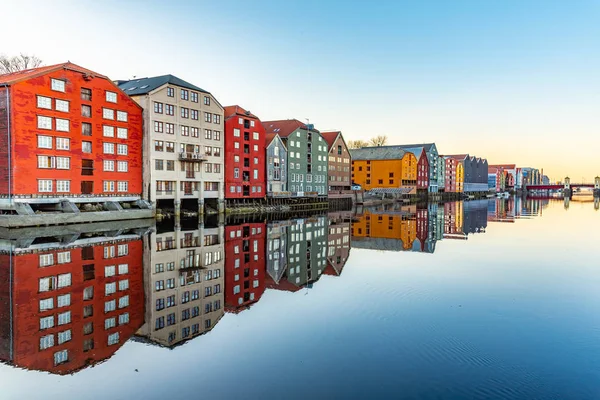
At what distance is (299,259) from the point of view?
24.6 metres

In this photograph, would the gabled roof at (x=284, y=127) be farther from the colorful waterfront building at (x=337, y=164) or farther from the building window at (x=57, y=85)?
the building window at (x=57, y=85)

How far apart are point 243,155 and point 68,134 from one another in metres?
26.3

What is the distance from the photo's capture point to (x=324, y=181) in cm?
8725

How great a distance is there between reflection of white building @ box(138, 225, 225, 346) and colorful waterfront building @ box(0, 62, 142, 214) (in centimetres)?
1701

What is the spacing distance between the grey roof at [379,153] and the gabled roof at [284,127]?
37.9 m

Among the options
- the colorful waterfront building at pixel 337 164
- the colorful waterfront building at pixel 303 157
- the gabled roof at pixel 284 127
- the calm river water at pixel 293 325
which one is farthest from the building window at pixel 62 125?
the colorful waterfront building at pixel 337 164

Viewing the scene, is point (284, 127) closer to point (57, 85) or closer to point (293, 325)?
point (57, 85)

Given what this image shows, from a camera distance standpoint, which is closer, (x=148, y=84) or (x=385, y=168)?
(x=148, y=84)

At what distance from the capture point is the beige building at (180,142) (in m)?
49.3

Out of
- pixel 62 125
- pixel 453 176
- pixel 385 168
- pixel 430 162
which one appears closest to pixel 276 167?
pixel 62 125

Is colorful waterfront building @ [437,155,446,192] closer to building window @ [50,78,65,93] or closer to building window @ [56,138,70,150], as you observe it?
building window @ [56,138,70,150]

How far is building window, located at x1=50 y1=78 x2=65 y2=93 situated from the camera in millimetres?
40125

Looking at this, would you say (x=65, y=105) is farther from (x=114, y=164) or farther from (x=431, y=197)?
(x=431, y=197)

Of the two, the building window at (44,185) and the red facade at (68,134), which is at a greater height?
the red facade at (68,134)
